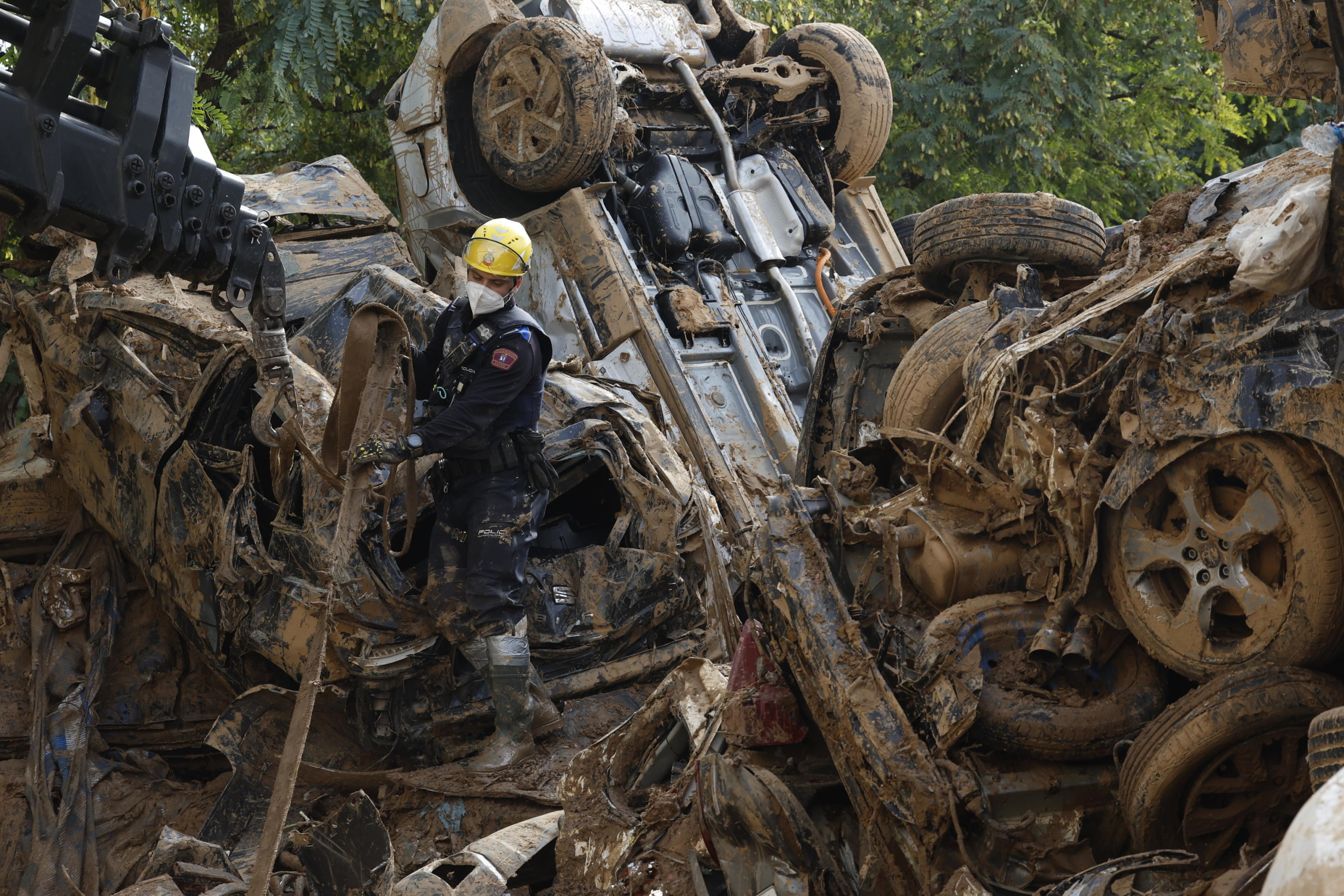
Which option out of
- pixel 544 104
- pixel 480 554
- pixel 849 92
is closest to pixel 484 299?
pixel 480 554

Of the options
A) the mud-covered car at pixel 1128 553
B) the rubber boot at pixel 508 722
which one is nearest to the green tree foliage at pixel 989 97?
the rubber boot at pixel 508 722

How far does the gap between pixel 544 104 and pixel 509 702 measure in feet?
12.7

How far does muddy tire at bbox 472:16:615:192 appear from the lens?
7180 mm

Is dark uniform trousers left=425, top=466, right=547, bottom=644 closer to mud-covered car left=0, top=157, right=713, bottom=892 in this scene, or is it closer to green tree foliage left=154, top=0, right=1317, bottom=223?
mud-covered car left=0, top=157, right=713, bottom=892

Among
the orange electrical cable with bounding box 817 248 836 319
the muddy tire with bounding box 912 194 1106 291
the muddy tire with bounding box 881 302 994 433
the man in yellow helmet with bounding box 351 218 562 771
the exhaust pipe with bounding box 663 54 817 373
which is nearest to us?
the muddy tire with bounding box 881 302 994 433

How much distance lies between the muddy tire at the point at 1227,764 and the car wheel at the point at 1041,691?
192mm

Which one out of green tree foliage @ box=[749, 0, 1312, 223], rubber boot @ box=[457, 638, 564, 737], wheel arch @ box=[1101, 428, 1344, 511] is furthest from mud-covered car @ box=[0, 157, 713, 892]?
green tree foliage @ box=[749, 0, 1312, 223]

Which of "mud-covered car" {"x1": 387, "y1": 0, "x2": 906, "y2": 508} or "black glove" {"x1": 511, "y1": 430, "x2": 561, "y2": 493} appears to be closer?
"black glove" {"x1": 511, "y1": 430, "x2": 561, "y2": 493}

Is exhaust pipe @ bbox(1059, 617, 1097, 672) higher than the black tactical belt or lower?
higher

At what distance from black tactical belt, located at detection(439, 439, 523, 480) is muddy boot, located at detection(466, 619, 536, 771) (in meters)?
0.60

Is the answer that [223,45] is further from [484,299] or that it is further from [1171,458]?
[1171,458]

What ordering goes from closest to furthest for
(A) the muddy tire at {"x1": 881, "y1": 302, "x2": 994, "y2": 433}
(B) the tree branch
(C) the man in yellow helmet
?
(A) the muddy tire at {"x1": 881, "y1": 302, "x2": 994, "y2": 433} < (C) the man in yellow helmet < (B) the tree branch

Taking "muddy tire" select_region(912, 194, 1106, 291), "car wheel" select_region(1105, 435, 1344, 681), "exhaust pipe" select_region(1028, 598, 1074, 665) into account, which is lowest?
"exhaust pipe" select_region(1028, 598, 1074, 665)

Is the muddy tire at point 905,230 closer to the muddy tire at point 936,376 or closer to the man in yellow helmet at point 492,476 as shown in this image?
the man in yellow helmet at point 492,476
